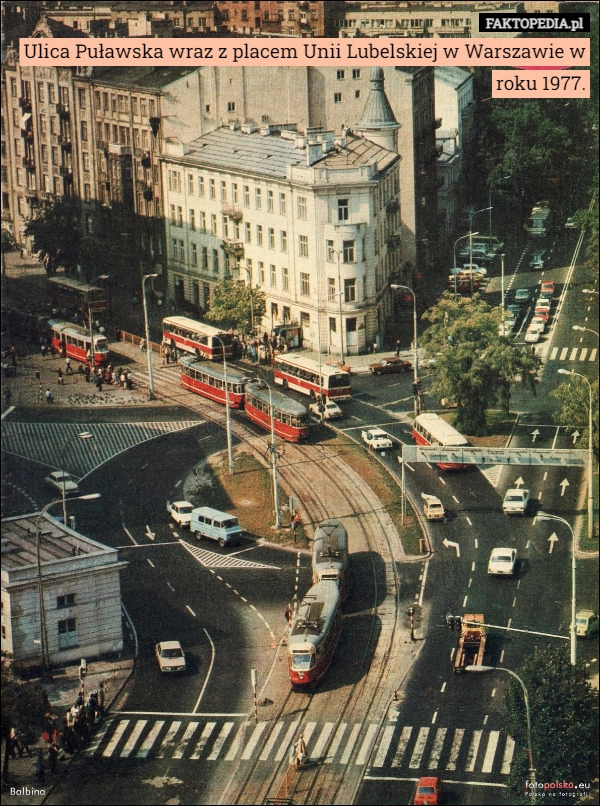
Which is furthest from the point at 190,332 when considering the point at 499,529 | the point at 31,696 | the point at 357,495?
the point at 31,696

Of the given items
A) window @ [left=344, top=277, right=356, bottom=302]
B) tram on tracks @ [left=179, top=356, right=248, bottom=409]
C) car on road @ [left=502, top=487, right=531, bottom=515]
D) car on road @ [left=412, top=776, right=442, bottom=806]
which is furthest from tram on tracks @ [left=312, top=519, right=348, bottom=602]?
window @ [left=344, top=277, right=356, bottom=302]

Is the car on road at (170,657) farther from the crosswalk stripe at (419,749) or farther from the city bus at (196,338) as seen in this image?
the city bus at (196,338)

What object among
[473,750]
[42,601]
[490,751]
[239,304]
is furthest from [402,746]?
[239,304]

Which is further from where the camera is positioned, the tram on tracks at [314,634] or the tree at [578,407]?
the tree at [578,407]

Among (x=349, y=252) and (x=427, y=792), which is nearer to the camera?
(x=427, y=792)

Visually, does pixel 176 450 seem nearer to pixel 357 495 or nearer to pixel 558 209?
pixel 357 495

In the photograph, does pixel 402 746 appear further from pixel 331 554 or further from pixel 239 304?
pixel 239 304

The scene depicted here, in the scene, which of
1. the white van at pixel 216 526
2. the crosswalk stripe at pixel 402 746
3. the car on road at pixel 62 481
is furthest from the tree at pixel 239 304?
the crosswalk stripe at pixel 402 746
